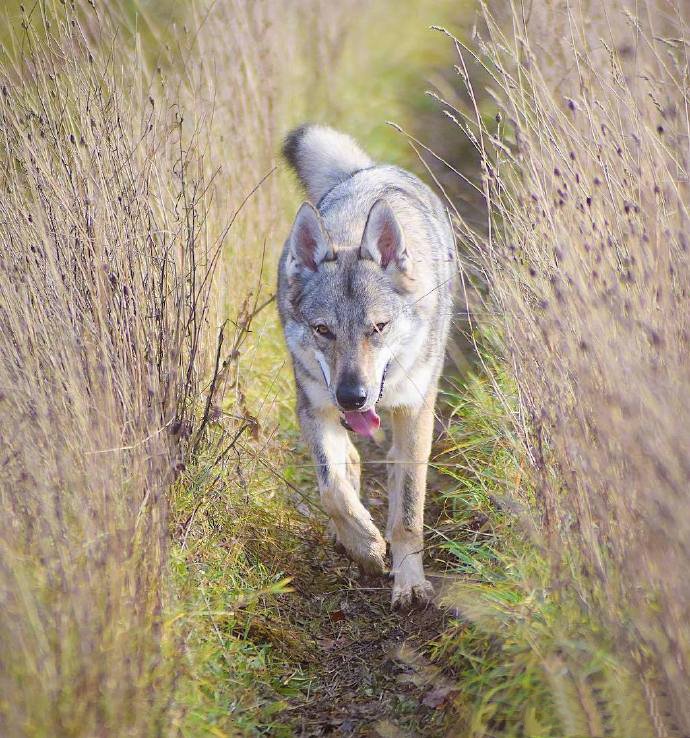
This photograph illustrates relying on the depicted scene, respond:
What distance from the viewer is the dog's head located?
13.6ft

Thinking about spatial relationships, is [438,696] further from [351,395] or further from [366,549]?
[351,395]

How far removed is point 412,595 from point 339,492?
1.95 ft

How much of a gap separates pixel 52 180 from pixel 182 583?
1790 millimetres

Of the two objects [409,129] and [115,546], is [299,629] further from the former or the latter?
[409,129]

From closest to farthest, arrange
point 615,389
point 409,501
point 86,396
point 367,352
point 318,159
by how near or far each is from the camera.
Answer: point 615,389, point 86,396, point 367,352, point 409,501, point 318,159

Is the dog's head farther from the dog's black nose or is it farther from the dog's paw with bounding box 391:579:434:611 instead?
the dog's paw with bounding box 391:579:434:611

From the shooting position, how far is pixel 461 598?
3717 mm

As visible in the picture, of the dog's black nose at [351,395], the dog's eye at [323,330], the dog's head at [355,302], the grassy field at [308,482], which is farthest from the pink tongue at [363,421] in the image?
the grassy field at [308,482]

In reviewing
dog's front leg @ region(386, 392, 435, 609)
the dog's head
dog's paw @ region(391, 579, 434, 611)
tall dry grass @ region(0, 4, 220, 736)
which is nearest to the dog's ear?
the dog's head


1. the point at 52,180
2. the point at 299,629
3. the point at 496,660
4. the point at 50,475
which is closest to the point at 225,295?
the point at 52,180

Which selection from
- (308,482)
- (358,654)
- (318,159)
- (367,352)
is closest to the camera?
(358,654)

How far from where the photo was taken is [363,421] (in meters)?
4.20

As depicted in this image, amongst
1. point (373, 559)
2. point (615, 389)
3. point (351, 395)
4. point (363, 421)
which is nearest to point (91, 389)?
point (351, 395)

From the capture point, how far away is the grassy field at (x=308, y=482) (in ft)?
8.89
